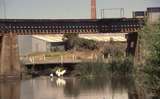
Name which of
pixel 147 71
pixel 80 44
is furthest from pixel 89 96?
pixel 80 44

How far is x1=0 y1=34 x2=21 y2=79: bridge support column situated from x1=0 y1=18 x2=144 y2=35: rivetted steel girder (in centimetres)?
138

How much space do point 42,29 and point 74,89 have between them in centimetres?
2615

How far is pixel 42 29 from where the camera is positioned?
10331 cm

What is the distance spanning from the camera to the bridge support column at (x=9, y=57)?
328 ft

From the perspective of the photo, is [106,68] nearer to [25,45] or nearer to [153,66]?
[25,45]

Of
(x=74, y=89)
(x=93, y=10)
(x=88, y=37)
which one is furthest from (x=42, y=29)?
(x=88, y=37)

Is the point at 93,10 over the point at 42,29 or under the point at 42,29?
over

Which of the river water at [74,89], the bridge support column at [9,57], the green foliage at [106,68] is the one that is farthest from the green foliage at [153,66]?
the bridge support column at [9,57]

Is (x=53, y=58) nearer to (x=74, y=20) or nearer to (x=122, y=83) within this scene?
(x=74, y=20)

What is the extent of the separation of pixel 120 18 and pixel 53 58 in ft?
60.9

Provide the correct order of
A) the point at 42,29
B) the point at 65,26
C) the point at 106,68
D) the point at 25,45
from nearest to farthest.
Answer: the point at 106,68 → the point at 42,29 → the point at 65,26 → the point at 25,45

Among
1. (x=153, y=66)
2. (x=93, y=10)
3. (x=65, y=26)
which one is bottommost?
(x=153, y=66)

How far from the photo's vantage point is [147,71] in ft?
138

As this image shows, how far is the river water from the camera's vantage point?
227ft
